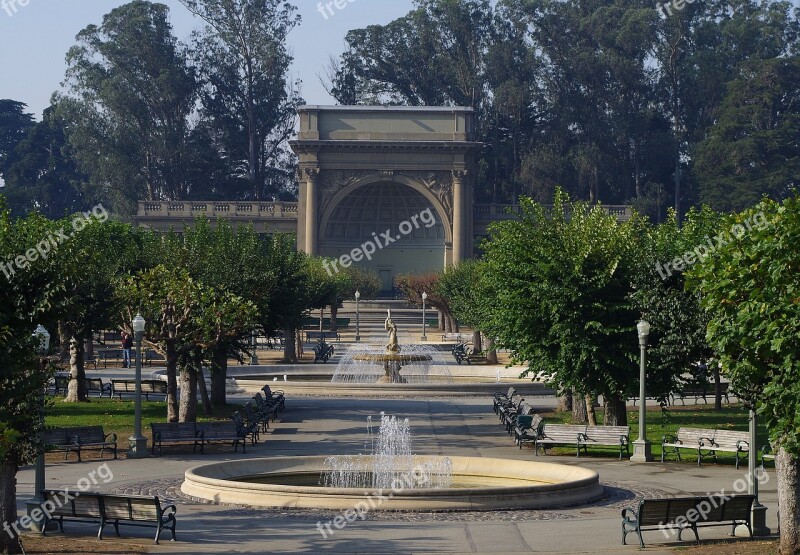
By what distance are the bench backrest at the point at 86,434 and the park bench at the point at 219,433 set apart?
7.27 feet

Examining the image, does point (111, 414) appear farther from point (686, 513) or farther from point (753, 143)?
point (753, 143)

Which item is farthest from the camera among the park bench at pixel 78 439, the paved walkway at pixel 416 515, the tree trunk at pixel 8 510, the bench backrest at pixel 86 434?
the bench backrest at pixel 86 434

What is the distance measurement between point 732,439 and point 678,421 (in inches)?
327

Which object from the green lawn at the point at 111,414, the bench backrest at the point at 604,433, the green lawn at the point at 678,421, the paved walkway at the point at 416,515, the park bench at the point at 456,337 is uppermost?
the park bench at the point at 456,337

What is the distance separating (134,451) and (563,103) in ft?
284

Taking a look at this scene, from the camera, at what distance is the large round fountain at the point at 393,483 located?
2050cm

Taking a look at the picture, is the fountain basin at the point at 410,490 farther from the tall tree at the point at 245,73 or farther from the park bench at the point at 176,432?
the tall tree at the point at 245,73

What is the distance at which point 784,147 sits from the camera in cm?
10206

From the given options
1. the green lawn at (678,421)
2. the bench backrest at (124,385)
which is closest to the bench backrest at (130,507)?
the green lawn at (678,421)

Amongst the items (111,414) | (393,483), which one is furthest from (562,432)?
(111,414)

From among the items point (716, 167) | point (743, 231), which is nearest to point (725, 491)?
point (743, 231)

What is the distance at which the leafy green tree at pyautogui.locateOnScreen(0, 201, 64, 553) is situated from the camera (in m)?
17.2

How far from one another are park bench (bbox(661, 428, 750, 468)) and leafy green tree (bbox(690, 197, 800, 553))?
Answer: 30.3 ft

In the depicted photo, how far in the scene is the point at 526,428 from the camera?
29859 mm
